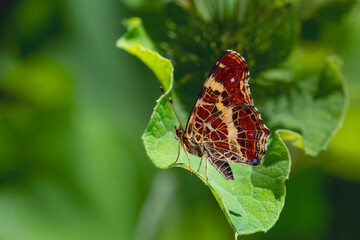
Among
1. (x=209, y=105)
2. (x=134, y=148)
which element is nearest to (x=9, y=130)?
(x=134, y=148)

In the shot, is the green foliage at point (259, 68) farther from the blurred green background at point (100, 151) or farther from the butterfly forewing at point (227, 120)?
the blurred green background at point (100, 151)

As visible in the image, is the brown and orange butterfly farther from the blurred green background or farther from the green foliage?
the blurred green background

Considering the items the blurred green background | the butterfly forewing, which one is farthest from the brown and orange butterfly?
the blurred green background

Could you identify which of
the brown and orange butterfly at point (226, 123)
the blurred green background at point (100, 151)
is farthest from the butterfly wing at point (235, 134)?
the blurred green background at point (100, 151)

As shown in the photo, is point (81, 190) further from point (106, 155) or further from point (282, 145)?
point (282, 145)

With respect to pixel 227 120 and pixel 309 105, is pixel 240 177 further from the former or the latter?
pixel 309 105

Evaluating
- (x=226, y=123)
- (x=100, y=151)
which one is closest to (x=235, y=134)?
(x=226, y=123)
